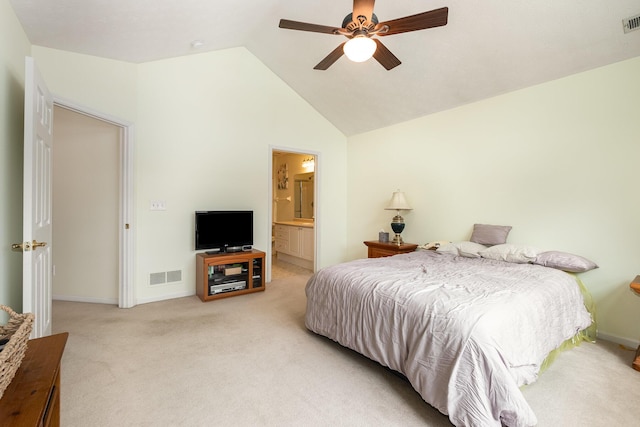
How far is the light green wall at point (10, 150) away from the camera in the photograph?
1872 mm

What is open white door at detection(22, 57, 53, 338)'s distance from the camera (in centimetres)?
180

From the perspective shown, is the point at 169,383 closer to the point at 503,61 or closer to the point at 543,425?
the point at 543,425

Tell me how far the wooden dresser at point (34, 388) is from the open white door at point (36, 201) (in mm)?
868

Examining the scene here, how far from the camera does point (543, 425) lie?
165cm

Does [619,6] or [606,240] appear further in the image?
[606,240]

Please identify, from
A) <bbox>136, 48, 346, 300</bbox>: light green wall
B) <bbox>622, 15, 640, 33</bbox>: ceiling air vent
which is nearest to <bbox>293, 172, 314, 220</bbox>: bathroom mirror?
<bbox>136, 48, 346, 300</bbox>: light green wall

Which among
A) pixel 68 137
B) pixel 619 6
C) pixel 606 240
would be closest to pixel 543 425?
pixel 606 240

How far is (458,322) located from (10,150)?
298 centimetres

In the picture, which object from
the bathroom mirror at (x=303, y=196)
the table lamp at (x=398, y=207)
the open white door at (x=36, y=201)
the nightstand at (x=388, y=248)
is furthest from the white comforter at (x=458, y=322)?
the bathroom mirror at (x=303, y=196)

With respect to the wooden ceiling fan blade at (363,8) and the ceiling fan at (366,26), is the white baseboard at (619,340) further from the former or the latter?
the wooden ceiling fan blade at (363,8)

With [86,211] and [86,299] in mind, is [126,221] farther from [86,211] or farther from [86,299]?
[86,299]

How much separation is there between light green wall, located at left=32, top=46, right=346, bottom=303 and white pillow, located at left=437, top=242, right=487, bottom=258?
2.48 m

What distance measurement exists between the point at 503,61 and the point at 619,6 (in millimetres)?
836

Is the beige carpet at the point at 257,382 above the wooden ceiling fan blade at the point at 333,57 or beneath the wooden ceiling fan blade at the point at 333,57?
beneath
